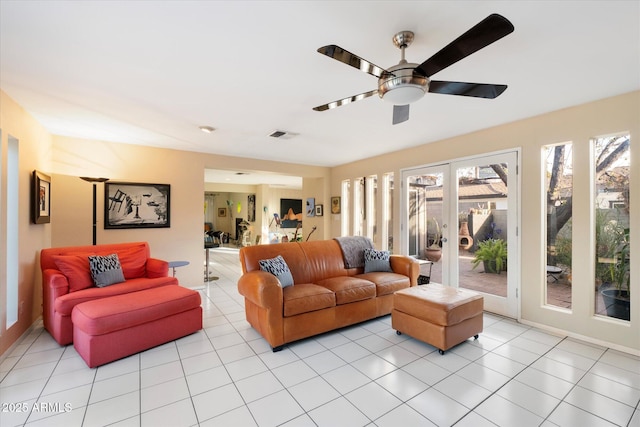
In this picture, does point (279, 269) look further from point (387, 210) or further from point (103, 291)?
point (387, 210)

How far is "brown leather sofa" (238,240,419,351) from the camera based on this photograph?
8.64 ft

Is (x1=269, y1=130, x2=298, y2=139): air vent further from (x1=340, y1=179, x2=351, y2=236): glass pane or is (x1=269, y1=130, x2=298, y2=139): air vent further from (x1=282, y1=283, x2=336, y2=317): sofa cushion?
(x1=340, y1=179, x2=351, y2=236): glass pane

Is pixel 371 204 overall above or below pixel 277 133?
below

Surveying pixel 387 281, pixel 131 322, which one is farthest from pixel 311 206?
pixel 131 322

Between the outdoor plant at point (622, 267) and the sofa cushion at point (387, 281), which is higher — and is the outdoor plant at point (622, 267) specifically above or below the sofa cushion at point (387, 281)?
above

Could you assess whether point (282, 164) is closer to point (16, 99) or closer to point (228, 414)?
point (16, 99)

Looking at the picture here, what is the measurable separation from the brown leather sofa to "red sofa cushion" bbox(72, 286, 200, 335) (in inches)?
24.5

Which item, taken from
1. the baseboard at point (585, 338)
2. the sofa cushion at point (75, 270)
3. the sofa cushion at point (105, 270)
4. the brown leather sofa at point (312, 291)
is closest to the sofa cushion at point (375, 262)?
the brown leather sofa at point (312, 291)

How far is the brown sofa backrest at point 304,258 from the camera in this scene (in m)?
3.20

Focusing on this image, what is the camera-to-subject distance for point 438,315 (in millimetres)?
2555

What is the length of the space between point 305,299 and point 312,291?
0.14 metres

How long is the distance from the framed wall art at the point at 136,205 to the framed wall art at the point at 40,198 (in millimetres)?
724

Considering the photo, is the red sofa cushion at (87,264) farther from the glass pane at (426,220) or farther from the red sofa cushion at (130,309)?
the glass pane at (426,220)

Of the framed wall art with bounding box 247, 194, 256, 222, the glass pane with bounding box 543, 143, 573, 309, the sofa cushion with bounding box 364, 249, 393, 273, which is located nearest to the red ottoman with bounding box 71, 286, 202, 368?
the sofa cushion with bounding box 364, 249, 393, 273
